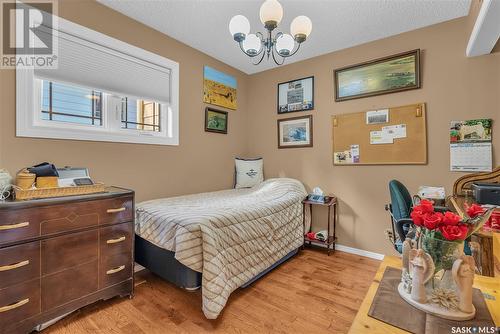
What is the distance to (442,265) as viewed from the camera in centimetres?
84

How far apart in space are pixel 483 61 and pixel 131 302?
12.4 feet

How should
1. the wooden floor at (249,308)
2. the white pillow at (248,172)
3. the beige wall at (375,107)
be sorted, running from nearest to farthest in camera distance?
the wooden floor at (249,308)
the beige wall at (375,107)
the white pillow at (248,172)

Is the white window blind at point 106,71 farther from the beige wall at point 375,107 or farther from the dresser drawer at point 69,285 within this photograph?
the beige wall at point 375,107

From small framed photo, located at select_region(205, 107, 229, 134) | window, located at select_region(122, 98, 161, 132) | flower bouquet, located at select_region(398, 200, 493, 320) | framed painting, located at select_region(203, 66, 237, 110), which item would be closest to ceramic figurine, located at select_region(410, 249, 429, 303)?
flower bouquet, located at select_region(398, 200, 493, 320)

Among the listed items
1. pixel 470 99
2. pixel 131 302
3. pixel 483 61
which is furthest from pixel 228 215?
pixel 483 61

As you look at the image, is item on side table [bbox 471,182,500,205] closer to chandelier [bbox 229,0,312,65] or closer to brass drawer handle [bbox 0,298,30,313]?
chandelier [bbox 229,0,312,65]

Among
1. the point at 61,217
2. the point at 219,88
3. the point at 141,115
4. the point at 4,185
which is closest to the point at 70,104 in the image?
the point at 141,115

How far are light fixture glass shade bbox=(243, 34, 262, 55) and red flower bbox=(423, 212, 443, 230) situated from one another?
168cm

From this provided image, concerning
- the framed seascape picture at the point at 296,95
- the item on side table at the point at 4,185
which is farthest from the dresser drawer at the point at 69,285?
the framed seascape picture at the point at 296,95

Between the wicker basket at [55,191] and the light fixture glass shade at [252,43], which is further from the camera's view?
the light fixture glass shade at [252,43]

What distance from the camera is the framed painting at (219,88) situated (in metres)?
3.15

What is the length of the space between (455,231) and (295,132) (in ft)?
8.74

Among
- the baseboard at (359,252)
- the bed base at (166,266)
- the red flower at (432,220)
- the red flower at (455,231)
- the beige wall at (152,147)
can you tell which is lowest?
the baseboard at (359,252)

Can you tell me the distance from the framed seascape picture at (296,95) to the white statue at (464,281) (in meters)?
2.67
